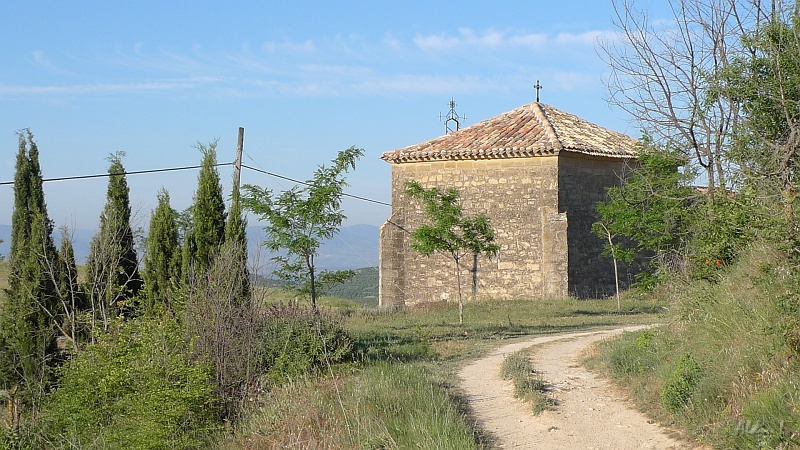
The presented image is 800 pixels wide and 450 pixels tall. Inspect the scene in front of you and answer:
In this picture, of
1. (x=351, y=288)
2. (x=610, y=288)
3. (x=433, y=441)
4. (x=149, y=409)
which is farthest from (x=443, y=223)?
(x=351, y=288)

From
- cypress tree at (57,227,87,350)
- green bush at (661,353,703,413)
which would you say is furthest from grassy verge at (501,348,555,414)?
cypress tree at (57,227,87,350)

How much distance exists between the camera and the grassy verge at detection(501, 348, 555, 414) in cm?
944

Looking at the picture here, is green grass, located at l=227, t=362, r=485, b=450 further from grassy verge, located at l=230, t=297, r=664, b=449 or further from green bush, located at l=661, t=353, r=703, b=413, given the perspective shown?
green bush, located at l=661, t=353, r=703, b=413

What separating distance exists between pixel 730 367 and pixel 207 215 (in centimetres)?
1025

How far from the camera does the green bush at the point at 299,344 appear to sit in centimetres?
1148

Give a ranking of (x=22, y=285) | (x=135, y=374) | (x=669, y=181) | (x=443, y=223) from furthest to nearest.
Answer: (x=443, y=223) < (x=22, y=285) < (x=669, y=181) < (x=135, y=374)

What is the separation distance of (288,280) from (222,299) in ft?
15.9

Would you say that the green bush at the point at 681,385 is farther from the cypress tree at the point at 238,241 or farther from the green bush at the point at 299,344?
the cypress tree at the point at 238,241

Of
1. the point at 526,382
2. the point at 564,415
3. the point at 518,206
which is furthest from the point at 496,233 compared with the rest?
the point at 564,415

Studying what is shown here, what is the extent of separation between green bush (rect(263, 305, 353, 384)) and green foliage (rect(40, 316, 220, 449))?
3.12 feet

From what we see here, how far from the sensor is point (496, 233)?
23.7m

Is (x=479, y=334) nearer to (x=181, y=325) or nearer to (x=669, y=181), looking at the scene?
(x=669, y=181)

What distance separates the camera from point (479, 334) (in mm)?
15703

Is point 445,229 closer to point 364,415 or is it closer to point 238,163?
point 238,163
